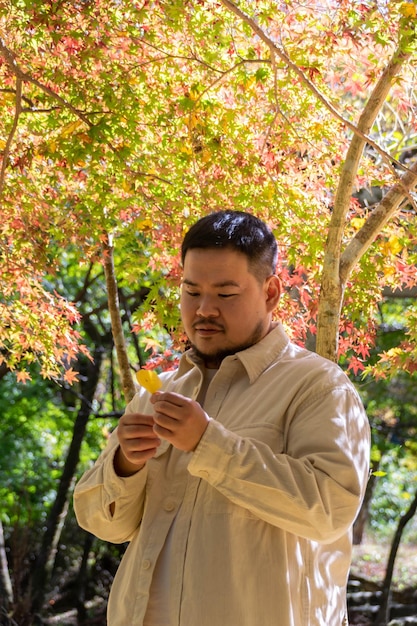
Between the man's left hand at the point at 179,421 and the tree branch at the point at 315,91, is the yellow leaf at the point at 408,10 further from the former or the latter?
the man's left hand at the point at 179,421

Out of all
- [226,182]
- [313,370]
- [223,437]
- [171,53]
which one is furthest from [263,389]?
[171,53]

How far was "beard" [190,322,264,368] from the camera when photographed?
1.80 meters

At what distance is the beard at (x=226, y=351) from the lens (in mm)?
1802

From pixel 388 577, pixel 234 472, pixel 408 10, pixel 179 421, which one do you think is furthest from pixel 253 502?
pixel 388 577

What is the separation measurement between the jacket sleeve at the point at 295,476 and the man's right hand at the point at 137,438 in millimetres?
104

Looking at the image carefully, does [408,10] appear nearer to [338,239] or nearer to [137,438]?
[338,239]

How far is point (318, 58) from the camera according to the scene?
3521 millimetres

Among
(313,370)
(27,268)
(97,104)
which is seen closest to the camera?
(313,370)

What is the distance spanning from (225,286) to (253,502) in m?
0.45

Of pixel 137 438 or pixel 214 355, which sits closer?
pixel 137 438

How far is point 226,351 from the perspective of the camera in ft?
5.95

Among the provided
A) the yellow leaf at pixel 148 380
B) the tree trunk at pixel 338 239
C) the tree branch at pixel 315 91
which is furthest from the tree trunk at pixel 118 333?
the yellow leaf at pixel 148 380

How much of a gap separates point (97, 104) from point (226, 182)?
1.83ft

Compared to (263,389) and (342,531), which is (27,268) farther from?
(342,531)
